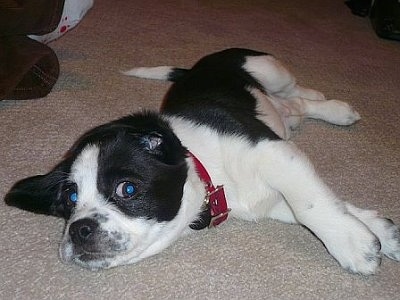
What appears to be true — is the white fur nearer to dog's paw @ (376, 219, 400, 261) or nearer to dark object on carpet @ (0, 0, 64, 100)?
dark object on carpet @ (0, 0, 64, 100)

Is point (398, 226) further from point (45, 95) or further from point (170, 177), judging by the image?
point (45, 95)

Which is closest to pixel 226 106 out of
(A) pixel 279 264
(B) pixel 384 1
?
(A) pixel 279 264

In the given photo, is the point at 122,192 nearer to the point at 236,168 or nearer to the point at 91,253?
the point at 91,253

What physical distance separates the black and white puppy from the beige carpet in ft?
0.25

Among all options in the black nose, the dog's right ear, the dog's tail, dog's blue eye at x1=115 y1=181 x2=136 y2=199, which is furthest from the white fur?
the black nose

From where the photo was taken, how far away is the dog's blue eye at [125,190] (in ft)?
5.73

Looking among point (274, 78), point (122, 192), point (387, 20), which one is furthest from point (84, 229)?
point (387, 20)

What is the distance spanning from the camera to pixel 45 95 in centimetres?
282

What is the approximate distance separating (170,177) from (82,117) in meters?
0.98

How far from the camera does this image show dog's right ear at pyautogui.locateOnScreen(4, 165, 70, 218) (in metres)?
1.92

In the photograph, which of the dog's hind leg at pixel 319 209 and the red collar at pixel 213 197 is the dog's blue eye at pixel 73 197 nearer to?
the red collar at pixel 213 197

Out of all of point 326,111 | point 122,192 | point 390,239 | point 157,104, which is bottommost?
point 157,104

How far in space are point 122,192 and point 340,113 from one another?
1.27 meters

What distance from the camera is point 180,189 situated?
187cm
